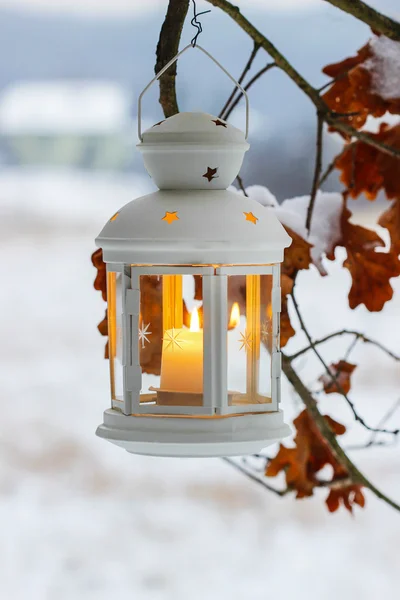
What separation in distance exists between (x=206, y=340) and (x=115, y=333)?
12 centimetres

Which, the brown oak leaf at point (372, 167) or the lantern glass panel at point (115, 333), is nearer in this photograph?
the lantern glass panel at point (115, 333)

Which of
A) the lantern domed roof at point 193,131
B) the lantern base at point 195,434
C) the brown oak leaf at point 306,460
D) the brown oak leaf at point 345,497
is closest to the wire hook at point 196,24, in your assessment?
the lantern domed roof at point 193,131

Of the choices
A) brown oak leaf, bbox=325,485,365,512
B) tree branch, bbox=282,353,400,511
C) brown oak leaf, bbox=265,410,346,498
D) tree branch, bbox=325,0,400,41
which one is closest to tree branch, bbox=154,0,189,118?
tree branch, bbox=325,0,400,41

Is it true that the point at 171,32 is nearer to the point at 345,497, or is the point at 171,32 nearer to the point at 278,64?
the point at 278,64

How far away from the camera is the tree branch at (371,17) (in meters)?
1.10

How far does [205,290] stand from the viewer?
0.83 meters

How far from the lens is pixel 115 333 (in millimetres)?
915

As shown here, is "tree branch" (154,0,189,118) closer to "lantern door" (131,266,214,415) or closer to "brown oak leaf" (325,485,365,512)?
"lantern door" (131,266,214,415)

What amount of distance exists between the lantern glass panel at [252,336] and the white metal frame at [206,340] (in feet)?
0.11

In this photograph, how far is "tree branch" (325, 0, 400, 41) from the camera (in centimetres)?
110

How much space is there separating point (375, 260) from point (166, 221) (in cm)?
44

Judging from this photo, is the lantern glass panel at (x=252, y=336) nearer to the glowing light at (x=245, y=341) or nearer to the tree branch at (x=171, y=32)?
the glowing light at (x=245, y=341)

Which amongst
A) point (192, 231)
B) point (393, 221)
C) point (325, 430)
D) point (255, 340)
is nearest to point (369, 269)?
point (393, 221)

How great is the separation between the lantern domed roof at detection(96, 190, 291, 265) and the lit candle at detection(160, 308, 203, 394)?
3.5 inches
